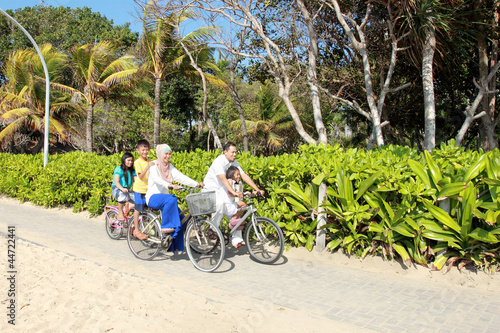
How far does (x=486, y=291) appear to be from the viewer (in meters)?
4.62

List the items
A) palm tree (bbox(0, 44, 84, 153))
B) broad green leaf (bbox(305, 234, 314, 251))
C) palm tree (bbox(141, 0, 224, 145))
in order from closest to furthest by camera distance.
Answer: broad green leaf (bbox(305, 234, 314, 251))
palm tree (bbox(141, 0, 224, 145))
palm tree (bbox(0, 44, 84, 153))

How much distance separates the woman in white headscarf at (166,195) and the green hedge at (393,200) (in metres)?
1.58

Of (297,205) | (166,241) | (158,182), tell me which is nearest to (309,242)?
(297,205)

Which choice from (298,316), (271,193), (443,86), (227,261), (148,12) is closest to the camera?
(298,316)

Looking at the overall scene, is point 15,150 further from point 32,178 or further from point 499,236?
point 499,236

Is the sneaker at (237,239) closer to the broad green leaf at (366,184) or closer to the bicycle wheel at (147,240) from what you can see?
the bicycle wheel at (147,240)

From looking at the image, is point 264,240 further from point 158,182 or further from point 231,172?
point 158,182

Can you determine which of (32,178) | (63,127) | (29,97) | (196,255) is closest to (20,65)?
(29,97)

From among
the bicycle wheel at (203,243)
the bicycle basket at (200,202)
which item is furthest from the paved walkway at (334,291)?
the bicycle basket at (200,202)

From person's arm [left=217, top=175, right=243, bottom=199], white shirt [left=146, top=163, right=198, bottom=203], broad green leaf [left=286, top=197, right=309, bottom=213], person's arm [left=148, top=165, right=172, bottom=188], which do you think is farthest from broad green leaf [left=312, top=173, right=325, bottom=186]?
person's arm [left=148, top=165, right=172, bottom=188]

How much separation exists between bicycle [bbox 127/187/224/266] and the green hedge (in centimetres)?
141

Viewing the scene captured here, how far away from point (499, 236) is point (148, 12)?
11.9 metres

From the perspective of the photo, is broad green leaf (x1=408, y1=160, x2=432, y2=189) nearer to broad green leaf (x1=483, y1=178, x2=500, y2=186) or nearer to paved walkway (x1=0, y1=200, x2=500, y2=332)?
broad green leaf (x1=483, y1=178, x2=500, y2=186)

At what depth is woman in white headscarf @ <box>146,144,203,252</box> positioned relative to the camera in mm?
5547
